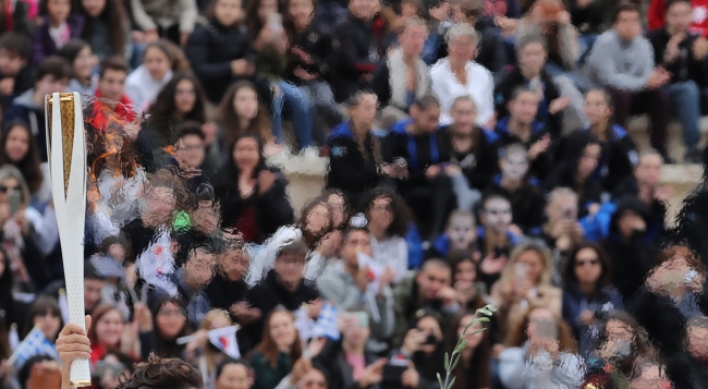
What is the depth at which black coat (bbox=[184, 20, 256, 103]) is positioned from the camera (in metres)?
10.5

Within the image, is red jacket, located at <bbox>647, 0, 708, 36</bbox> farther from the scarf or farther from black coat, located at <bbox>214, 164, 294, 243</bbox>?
black coat, located at <bbox>214, 164, 294, 243</bbox>

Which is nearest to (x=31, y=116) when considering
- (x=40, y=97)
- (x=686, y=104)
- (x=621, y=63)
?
(x=40, y=97)

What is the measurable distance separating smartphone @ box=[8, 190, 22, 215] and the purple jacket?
1.28m

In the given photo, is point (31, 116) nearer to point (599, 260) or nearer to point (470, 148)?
point (470, 148)

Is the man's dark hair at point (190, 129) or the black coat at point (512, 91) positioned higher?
the man's dark hair at point (190, 129)

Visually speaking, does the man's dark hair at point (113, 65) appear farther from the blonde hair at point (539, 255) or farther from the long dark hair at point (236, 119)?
the blonde hair at point (539, 255)

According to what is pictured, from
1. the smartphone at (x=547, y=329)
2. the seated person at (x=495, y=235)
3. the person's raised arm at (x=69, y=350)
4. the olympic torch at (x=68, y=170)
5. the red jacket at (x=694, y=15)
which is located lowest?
the seated person at (x=495, y=235)

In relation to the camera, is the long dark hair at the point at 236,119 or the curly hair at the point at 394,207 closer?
the curly hair at the point at 394,207

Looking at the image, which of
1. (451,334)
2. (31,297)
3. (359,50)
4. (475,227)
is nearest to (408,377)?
(451,334)

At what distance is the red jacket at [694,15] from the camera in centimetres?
1174

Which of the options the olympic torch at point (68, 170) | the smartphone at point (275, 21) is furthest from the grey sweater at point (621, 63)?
the olympic torch at point (68, 170)

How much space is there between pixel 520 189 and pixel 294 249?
6.31ft

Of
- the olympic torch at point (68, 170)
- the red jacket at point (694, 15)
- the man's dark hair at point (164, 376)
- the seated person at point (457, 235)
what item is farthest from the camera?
the red jacket at point (694, 15)

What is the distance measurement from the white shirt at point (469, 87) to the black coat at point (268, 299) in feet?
6.59
